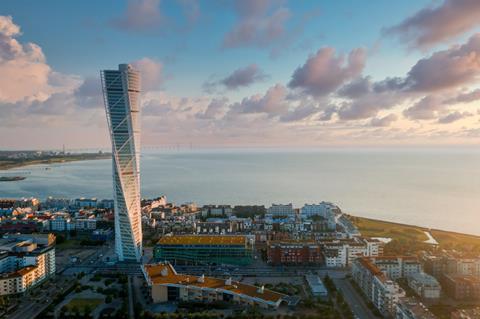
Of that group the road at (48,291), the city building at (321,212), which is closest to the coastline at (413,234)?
the city building at (321,212)

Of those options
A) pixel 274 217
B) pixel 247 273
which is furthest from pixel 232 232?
pixel 247 273

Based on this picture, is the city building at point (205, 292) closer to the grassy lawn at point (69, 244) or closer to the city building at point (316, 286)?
the city building at point (316, 286)

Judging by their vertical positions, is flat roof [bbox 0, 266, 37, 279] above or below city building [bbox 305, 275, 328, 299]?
above

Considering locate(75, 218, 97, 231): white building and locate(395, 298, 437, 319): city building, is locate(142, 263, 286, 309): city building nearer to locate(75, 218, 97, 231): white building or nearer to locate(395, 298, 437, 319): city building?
locate(395, 298, 437, 319): city building

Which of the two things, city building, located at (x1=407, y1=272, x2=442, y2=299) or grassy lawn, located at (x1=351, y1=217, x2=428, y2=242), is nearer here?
city building, located at (x1=407, y1=272, x2=442, y2=299)

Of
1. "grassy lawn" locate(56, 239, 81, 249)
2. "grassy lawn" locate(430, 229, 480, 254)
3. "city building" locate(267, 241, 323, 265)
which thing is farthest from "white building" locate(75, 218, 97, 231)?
"grassy lawn" locate(430, 229, 480, 254)

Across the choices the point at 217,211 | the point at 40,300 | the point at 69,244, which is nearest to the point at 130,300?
the point at 40,300

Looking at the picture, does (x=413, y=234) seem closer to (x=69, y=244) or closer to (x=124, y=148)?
(x=124, y=148)
